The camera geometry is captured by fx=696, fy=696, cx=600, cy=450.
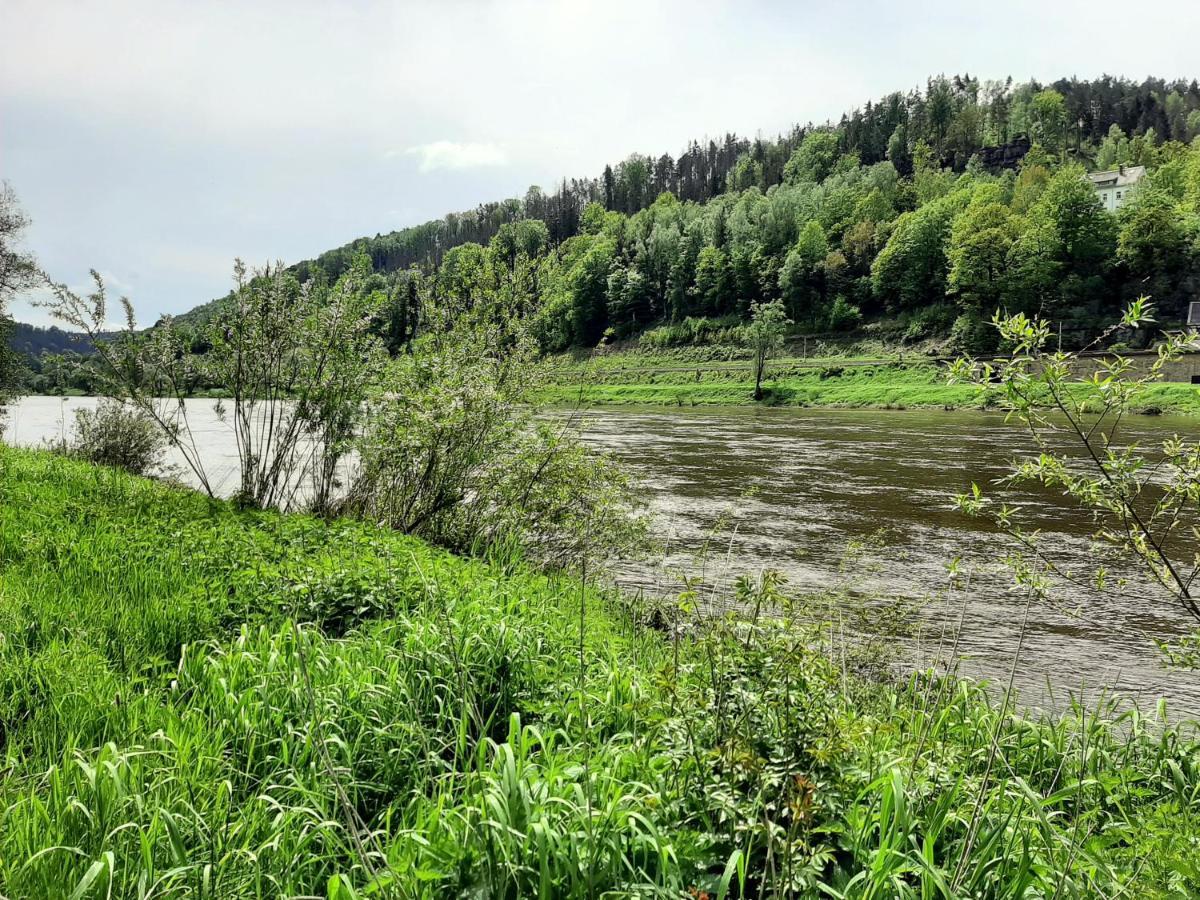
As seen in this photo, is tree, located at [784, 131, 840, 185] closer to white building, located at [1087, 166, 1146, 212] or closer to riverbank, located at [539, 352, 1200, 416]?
white building, located at [1087, 166, 1146, 212]

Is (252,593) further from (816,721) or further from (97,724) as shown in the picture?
(816,721)

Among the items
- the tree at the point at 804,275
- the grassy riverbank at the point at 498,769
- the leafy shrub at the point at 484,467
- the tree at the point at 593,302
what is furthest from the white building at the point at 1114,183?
the grassy riverbank at the point at 498,769

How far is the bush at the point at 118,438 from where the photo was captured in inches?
617

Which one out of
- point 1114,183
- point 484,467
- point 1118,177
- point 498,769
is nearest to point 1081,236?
point 1114,183

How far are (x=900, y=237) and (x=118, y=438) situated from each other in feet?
336

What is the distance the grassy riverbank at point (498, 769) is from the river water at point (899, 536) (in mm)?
842

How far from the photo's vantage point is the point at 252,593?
603 cm

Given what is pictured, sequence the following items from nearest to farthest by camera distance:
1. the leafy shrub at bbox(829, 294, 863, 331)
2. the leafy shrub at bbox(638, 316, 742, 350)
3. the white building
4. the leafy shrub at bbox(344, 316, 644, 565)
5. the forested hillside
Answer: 1. the leafy shrub at bbox(344, 316, 644, 565)
2. the forested hillside
3. the leafy shrub at bbox(829, 294, 863, 331)
4. the leafy shrub at bbox(638, 316, 742, 350)
5. the white building

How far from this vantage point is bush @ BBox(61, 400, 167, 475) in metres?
15.7

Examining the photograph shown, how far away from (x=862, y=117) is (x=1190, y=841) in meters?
223

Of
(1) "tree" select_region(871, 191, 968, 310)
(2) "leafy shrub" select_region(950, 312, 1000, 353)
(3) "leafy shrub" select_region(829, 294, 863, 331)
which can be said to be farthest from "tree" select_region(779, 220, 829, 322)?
(2) "leafy shrub" select_region(950, 312, 1000, 353)

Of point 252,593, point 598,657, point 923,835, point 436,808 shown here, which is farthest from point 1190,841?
point 252,593

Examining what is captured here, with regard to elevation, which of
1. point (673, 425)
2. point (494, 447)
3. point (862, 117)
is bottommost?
point (673, 425)

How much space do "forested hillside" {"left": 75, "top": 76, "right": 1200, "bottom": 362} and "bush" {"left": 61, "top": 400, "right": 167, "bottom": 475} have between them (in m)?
3.05
